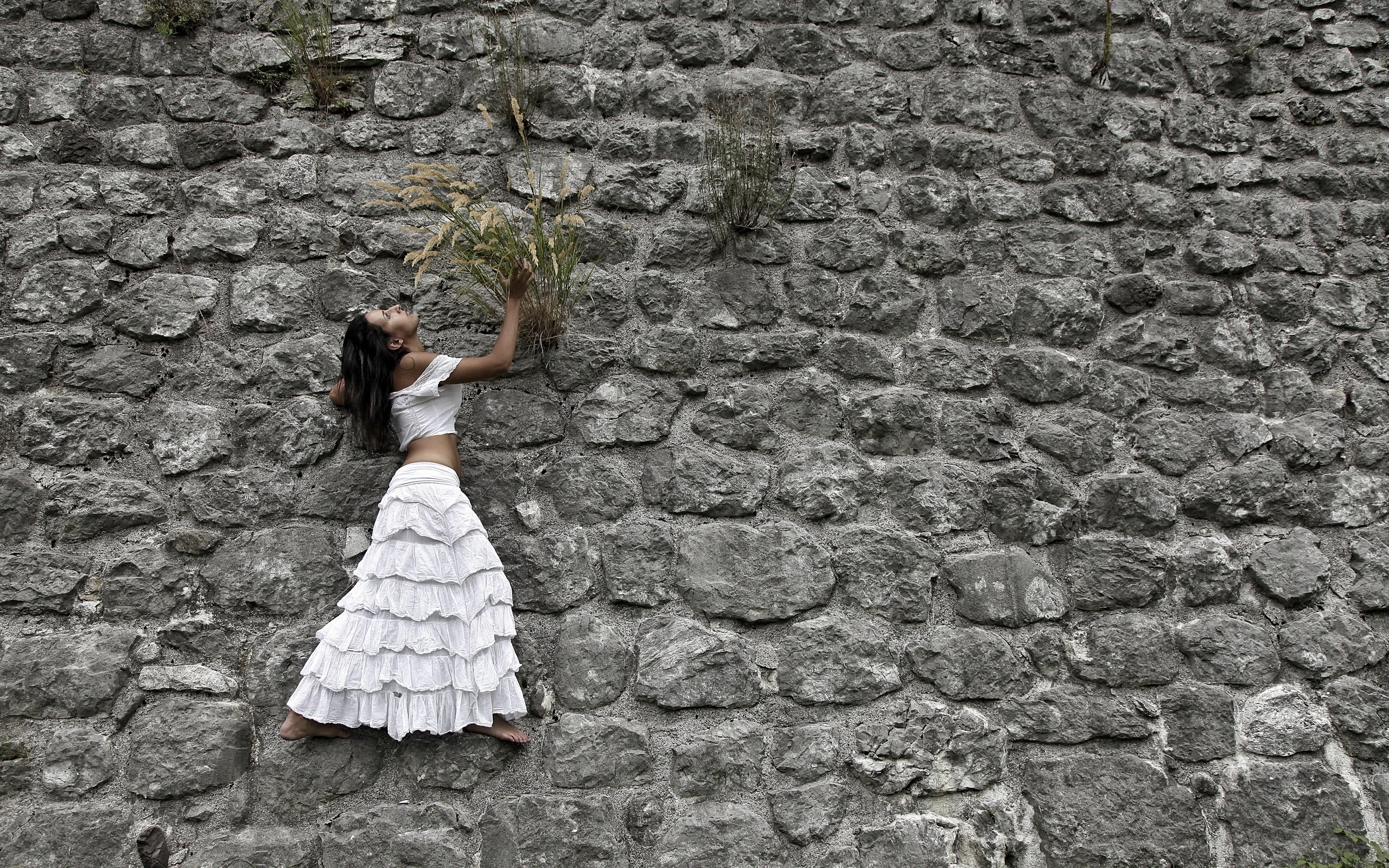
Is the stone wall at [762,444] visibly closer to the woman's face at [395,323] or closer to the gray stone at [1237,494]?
the gray stone at [1237,494]

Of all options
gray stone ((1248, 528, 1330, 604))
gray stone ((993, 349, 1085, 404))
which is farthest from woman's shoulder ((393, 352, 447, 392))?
gray stone ((1248, 528, 1330, 604))

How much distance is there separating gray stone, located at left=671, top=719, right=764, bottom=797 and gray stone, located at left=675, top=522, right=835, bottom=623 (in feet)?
1.16

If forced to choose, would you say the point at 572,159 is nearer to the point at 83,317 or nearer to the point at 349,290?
the point at 349,290

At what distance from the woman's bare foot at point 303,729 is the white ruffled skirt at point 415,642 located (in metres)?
0.05

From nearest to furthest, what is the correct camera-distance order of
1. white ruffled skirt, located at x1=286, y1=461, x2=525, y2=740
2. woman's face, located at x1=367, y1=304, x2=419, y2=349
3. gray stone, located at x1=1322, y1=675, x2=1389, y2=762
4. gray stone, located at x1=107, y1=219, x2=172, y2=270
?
white ruffled skirt, located at x1=286, y1=461, x2=525, y2=740 → woman's face, located at x1=367, y1=304, x2=419, y2=349 → gray stone, located at x1=1322, y1=675, x2=1389, y2=762 → gray stone, located at x1=107, y1=219, x2=172, y2=270

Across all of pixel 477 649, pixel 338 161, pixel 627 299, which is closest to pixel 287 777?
pixel 477 649

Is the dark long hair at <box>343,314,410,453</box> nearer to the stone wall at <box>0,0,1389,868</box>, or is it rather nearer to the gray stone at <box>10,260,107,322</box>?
the stone wall at <box>0,0,1389,868</box>

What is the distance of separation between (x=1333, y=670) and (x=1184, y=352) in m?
1.08

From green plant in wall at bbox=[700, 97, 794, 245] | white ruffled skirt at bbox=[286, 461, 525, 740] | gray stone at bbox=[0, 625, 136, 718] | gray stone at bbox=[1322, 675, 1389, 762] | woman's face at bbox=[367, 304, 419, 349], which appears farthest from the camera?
green plant in wall at bbox=[700, 97, 794, 245]

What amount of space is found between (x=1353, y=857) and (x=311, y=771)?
117 inches

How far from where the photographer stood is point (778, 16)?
3.29 meters

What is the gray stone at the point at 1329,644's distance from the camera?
9.37 feet

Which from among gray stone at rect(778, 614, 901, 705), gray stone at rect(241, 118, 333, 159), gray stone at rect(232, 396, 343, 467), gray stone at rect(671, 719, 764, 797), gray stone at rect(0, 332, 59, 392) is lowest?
gray stone at rect(671, 719, 764, 797)

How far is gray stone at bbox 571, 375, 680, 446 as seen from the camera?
2.87 meters
